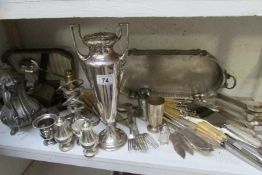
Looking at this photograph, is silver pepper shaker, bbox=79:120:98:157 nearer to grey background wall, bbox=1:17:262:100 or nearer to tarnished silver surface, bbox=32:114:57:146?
tarnished silver surface, bbox=32:114:57:146

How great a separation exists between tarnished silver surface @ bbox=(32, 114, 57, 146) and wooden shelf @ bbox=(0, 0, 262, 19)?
0.29m

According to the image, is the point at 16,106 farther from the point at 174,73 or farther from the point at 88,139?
the point at 174,73

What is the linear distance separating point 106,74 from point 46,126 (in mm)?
234

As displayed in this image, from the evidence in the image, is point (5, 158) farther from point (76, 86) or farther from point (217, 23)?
point (217, 23)

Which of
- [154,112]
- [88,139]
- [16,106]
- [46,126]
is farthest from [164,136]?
[16,106]

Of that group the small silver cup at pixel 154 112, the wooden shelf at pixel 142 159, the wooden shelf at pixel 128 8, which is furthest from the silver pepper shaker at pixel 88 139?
the wooden shelf at pixel 128 8

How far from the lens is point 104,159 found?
593 mm

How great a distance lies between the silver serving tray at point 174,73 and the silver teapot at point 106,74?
6.8 inches

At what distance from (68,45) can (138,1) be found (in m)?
0.48

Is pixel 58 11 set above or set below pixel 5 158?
above

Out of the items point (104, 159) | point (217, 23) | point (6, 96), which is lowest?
point (104, 159)

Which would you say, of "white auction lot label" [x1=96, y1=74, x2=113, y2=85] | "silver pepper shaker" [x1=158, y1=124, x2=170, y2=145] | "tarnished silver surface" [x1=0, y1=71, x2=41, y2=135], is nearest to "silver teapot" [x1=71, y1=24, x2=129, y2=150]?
"white auction lot label" [x1=96, y1=74, x2=113, y2=85]

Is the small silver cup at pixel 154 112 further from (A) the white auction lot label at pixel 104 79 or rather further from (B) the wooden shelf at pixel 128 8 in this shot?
(B) the wooden shelf at pixel 128 8

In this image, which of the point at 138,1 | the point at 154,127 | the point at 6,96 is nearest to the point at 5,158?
the point at 6,96
